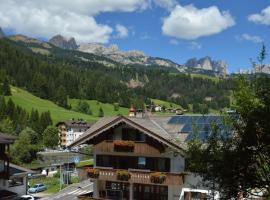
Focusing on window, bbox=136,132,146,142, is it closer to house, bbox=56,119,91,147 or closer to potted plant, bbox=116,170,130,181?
potted plant, bbox=116,170,130,181

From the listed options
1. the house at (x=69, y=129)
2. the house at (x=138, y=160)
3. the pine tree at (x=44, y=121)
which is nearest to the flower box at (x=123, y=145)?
the house at (x=138, y=160)

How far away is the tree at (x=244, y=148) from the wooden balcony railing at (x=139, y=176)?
754 inches

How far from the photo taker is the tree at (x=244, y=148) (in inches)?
481

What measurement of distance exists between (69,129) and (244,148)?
186 m

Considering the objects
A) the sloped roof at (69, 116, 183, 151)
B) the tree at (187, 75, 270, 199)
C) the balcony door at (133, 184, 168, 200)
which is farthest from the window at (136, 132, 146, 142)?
the tree at (187, 75, 270, 199)

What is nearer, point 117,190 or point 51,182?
point 117,190

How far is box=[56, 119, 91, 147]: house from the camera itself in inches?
7628

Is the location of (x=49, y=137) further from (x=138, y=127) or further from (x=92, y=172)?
(x=138, y=127)

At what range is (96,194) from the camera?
38.5m

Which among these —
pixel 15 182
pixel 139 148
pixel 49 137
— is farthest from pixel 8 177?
pixel 49 137

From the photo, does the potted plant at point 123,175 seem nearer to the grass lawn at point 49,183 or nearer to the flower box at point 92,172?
the flower box at point 92,172

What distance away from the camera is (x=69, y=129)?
19525 cm

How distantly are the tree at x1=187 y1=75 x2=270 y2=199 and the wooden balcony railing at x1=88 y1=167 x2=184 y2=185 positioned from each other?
1916 centimetres

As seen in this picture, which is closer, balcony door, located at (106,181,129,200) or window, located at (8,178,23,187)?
balcony door, located at (106,181,129,200)
